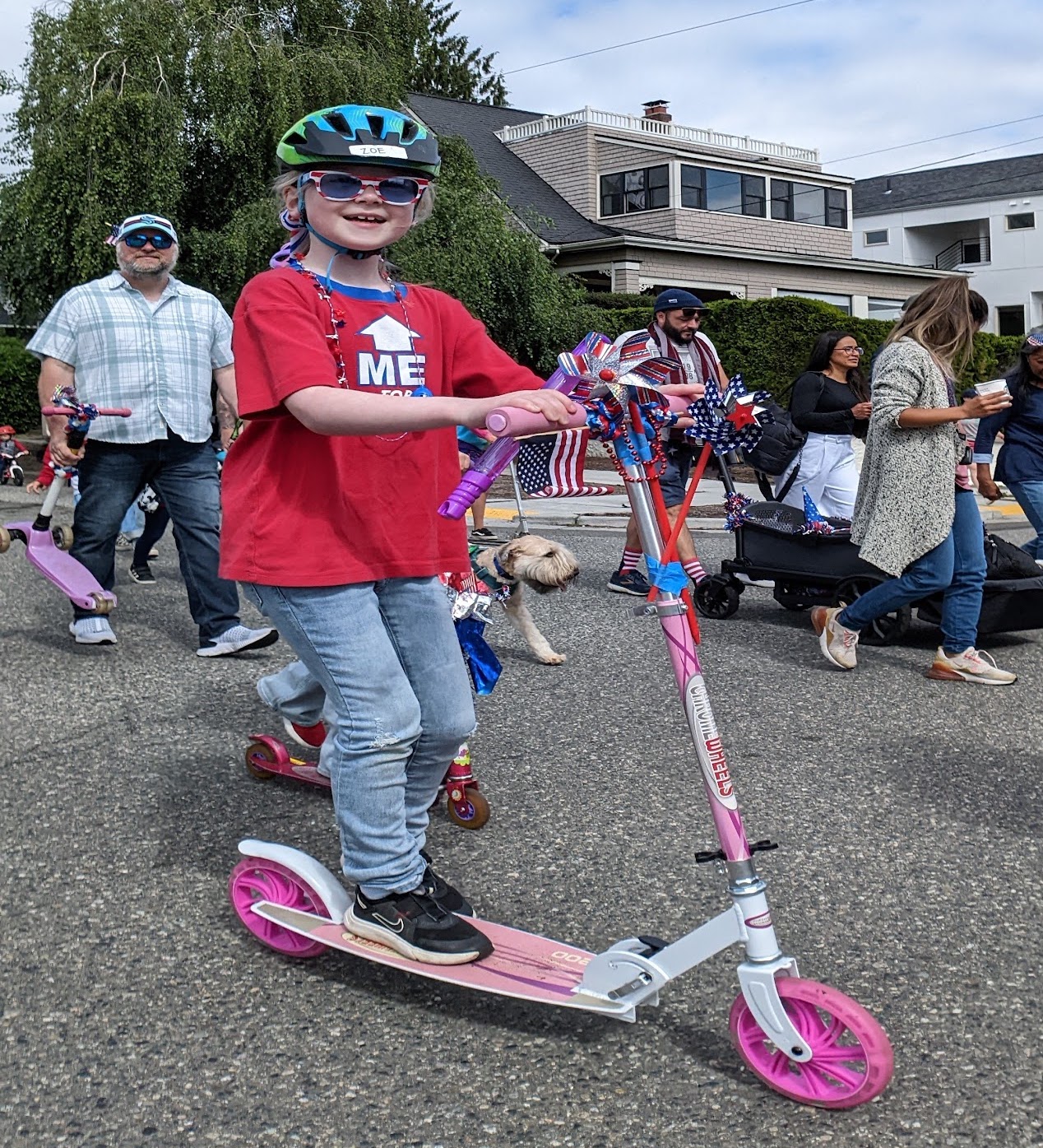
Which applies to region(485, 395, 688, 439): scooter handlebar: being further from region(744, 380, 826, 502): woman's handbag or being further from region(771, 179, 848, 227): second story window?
region(771, 179, 848, 227): second story window

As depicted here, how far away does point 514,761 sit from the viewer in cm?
512

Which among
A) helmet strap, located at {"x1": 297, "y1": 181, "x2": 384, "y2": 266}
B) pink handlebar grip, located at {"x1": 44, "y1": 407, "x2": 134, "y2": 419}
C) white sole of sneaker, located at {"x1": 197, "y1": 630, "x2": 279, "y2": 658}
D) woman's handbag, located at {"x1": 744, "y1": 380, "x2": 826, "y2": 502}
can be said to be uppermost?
helmet strap, located at {"x1": 297, "y1": 181, "x2": 384, "y2": 266}

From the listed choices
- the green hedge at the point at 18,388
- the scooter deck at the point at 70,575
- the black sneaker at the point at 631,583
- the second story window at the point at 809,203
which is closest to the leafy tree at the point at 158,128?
the green hedge at the point at 18,388

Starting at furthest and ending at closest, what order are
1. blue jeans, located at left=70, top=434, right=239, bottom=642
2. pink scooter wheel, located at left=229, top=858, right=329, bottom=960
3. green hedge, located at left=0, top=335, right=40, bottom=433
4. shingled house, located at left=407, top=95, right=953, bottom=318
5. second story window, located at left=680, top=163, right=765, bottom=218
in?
1. second story window, located at left=680, top=163, right=765, bottom=218
2. shingled house, located at left=407, top=95, right=953, bottom=318
3. green hedge, located at left=0, top=335, right=40, bottom=433
4. blue jeans, located at left=70, top=434, right=239, bottom=642
5. pink scooter wheel, located at left=229, top=858, right=329, bottom=960

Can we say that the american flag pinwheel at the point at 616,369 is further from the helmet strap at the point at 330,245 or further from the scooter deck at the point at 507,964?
the scooter deck at the point at 507,964

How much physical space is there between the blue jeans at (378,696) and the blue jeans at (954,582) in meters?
3.72

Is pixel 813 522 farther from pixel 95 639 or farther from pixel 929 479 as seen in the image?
pixel 95 639

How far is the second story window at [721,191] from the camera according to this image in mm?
37969

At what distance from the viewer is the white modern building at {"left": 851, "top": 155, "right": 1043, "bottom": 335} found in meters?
53.9

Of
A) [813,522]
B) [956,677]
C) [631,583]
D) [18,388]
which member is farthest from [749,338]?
[956,677]

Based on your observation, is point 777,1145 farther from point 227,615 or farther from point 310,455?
point 227,615

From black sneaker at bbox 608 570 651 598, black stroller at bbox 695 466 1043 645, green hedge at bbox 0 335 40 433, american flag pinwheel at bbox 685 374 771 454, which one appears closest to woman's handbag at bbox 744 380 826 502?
black stroller at bbox 695 466 1043 645

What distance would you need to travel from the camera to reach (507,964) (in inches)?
118

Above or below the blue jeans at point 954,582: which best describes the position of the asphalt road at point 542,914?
below
